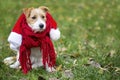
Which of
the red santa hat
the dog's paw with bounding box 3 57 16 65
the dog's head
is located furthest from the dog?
the dog's paw with bounding box 3 57 16 65

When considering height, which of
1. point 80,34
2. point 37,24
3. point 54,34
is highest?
point 37,24

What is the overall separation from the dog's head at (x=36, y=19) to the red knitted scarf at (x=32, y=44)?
0.29 ft

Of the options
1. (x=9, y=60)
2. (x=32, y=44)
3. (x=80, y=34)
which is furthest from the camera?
(x=80, y=34)

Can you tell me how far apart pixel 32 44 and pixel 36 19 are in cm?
34

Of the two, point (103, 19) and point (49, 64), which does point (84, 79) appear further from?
point (103, 19)

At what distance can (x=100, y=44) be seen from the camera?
288 inches

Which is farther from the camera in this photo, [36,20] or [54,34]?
[54,34]

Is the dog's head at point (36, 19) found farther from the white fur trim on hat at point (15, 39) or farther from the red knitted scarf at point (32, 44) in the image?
the white fur trim on hat at point (15, 39)

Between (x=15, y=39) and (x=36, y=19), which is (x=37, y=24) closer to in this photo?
(x=36, y=19)

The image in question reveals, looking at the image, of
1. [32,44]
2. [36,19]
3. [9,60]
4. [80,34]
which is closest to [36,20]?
[36,19]

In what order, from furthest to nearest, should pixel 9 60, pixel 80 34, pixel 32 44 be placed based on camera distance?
pixel 80 34, pixel 9 60, pixel 32 44

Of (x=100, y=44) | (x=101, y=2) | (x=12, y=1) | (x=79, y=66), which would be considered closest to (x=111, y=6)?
(x=101, y=2)

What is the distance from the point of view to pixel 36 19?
5172mm

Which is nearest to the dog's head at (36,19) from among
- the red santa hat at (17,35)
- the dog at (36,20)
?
the dog at (36,20)
